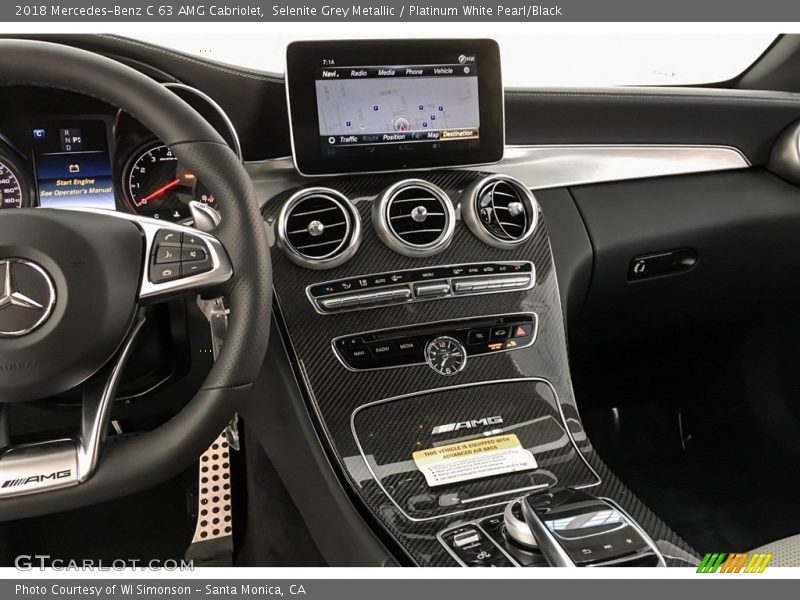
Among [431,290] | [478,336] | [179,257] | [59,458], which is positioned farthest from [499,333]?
[59,458]

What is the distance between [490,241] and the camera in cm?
142

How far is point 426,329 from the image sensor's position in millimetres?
1341

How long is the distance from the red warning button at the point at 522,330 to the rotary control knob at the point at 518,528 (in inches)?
14.4

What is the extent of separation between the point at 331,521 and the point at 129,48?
0.78 meters

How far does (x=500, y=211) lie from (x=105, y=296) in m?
0.77

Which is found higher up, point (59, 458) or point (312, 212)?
point (312, 212)

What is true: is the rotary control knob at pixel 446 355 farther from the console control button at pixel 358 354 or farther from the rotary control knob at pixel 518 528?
the rotary control knob at pixel 518 528

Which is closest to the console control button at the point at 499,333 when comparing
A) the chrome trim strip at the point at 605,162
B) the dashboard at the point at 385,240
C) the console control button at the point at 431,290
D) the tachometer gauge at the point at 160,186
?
the dashboard at the point at 385,240

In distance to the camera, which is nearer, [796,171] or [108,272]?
[108,272]

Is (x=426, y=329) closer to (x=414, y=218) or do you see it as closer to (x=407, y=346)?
(x=407, y=346)

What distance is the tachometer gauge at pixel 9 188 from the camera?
1215 millimetres

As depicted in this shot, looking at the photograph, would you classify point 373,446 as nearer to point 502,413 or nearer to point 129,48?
point 502,413

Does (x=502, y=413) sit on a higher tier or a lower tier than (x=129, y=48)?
lower

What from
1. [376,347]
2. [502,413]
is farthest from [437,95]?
[502,413]
